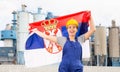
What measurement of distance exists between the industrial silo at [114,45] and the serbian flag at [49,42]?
36.4 metres

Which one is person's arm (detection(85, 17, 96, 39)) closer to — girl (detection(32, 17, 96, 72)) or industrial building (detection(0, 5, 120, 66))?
girl (detection(32, 17, 96, 72))

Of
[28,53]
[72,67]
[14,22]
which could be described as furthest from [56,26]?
[14,22]

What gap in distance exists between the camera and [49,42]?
15.6 ft

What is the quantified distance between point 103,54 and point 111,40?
2062mm

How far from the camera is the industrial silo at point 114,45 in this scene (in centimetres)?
4075

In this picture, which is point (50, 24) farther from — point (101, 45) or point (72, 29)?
point (101, 45)

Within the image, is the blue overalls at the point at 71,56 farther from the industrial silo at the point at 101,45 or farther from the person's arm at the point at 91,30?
the industrial silo at the point at 101,45

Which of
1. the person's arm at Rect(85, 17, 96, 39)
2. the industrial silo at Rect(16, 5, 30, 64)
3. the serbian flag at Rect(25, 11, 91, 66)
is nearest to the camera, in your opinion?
the person's arm at Rect(85, 17, 96, 39)

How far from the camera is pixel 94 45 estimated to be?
41344mm

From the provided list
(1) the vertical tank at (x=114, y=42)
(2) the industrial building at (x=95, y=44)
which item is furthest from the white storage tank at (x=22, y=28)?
(1) the vertical tank at (x=114, y=42)

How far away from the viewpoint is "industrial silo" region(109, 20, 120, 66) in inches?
1604

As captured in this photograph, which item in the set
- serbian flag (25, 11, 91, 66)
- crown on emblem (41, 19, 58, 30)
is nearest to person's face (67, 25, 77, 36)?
serbian flag (25, 11, 91, 66)

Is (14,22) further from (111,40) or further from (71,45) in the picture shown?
(71,45)

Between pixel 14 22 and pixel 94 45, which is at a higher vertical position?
pixel 14 22
